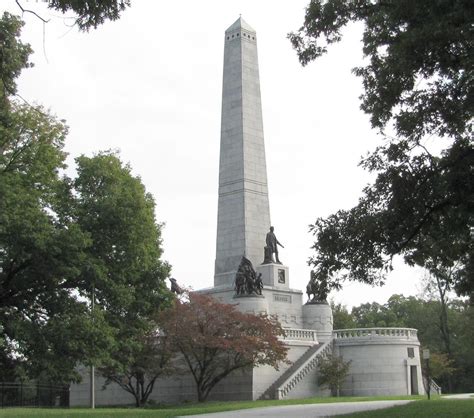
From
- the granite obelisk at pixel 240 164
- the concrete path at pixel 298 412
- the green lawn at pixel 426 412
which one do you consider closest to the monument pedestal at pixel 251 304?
the granite obelisk at pixel 240 164

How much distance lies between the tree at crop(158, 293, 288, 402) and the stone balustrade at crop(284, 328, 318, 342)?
439 centimetres

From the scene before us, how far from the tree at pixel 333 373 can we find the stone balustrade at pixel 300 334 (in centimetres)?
229

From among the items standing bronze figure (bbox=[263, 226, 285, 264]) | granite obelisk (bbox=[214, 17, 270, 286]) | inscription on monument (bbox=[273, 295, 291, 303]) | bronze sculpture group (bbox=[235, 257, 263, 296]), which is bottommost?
inscription on monument (bbox=[273, 295, 291, 303])

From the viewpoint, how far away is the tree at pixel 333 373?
36.6 m

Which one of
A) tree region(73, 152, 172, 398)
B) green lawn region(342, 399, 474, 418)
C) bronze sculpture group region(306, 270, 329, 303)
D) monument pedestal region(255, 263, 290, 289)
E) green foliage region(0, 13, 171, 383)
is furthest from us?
monument pedestal region(255, 263, 290, 289)

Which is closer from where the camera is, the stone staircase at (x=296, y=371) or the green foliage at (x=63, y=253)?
the green foliage at (x=63, y=253)

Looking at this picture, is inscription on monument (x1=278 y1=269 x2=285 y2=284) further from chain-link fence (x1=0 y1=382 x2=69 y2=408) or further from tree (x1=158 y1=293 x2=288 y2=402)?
chain-link fence (x1=0 y1=382 x2=69 y2=408)

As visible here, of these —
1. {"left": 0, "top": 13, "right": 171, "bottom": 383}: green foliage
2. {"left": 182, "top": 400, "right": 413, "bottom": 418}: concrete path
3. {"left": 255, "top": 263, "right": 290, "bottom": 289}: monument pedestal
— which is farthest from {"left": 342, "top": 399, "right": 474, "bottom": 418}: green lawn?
{"left": 255, "top": 263, "right": 290, "bottom": 289}: monument pedestal

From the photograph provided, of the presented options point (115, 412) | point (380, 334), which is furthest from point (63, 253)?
point (380, 334)

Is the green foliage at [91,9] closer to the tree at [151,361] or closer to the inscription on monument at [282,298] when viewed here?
the tree at [151,361]

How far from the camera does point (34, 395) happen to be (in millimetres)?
40969

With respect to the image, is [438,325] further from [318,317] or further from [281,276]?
[281,276]

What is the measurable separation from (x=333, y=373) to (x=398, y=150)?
78.3ft

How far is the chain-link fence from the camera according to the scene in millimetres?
36281
